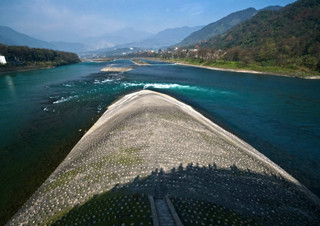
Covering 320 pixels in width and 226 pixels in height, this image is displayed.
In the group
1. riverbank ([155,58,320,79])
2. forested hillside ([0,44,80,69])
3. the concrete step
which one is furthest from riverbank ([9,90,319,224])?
forested hillside ([0,44,80,69])

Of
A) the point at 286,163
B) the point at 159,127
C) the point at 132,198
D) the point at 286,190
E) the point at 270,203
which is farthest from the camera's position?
the point at 159,127

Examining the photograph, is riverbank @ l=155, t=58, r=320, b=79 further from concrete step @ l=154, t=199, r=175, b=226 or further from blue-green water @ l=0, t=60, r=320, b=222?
concrete step @ l=154, t=199, r=175, b=226

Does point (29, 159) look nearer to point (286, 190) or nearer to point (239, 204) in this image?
point (239, 204)

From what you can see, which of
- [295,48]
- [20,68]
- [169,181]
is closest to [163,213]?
[169,181]

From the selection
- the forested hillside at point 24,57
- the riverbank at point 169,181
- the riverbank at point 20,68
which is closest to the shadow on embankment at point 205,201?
the riverbank at point 169,181

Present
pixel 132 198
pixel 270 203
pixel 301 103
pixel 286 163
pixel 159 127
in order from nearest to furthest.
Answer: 1. pixel 132 198
2. pixel 270 203
3. pixel 286 163
4. pixel 159 127
5. pixel 301 103

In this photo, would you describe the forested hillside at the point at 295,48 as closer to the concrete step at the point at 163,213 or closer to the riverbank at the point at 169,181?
the riverbank at the point at 169,181

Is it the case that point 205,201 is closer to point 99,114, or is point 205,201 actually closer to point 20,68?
point 99,114

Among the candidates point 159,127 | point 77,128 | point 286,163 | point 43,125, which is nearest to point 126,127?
point 159,127
